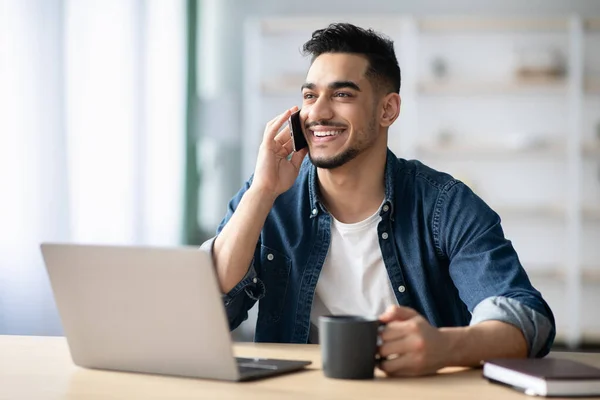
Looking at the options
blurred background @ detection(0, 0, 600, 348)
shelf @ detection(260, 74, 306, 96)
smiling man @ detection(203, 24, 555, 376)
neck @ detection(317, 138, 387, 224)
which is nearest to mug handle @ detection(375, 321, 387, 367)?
smiling man @ detection(203, 24, 555, 376)

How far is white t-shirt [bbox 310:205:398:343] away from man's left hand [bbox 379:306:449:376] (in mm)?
613

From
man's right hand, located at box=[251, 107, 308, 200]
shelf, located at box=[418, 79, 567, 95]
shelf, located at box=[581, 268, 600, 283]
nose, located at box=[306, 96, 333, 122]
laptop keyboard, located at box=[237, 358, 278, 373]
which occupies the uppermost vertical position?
shelf, located at box=[418, 79, 567, 95]

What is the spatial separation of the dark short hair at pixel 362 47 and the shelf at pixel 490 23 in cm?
339

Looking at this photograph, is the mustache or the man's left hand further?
the mustache

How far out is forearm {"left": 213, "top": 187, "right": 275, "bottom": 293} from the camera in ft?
6.37

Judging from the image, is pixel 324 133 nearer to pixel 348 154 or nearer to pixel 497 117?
pixel 348 154

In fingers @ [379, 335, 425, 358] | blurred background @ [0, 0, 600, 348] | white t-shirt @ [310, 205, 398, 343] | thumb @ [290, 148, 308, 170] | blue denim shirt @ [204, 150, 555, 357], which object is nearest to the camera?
fingers @ [379, 335, 425, 358]

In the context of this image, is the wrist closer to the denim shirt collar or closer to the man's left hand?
the denim shirt collar

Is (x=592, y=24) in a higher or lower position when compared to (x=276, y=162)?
higher

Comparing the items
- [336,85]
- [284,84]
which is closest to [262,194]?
[336,85]

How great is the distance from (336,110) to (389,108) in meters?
0.18

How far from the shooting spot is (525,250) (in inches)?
228

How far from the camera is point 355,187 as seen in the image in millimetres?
2154

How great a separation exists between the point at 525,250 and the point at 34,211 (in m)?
3.31
